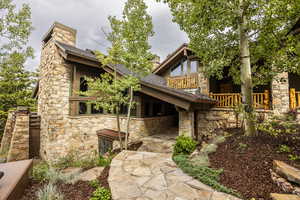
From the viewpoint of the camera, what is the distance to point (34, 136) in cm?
798

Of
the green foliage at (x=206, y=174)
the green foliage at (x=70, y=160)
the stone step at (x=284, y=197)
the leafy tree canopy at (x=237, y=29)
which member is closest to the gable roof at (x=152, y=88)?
the leafy tree canopy at (x=237, y=29)

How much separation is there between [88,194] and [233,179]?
3.03 metres

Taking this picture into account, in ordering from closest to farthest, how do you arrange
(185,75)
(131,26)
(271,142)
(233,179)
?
(233,179), (271,142), (131,26), (185,75)

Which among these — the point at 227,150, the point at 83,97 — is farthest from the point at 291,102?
the point at 83,97

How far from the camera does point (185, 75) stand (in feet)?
32.6

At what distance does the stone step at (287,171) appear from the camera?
223cm

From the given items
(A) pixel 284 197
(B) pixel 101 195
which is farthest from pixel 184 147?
(B) pixel 101 195

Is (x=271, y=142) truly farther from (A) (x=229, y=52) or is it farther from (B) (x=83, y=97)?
(B) (x=83, y=97)

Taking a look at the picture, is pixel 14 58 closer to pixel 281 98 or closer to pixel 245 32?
pixel 245 32

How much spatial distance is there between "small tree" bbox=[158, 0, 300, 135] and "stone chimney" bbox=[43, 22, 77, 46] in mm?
6807

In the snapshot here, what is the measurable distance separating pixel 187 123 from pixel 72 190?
470cm

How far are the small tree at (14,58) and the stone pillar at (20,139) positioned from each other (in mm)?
4931

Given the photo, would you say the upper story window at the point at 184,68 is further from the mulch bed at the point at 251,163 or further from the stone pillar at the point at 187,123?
the mulch bed at the point at 251,163

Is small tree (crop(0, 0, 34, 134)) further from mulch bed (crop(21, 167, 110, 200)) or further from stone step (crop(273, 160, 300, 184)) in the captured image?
stone step (crop(273, 160, 300, 184))
